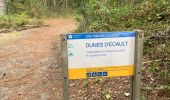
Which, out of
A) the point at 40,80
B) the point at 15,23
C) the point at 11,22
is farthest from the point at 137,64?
the point at 11,22

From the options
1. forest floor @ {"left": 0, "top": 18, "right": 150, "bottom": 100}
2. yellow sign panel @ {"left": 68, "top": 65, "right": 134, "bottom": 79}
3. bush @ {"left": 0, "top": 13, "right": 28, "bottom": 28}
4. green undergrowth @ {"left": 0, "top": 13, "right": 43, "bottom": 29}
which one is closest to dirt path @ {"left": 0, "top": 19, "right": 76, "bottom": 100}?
forest floor @ {"left": 0, "top": 18, "right": 150, "bottom": 100}

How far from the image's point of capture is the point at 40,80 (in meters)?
6.49

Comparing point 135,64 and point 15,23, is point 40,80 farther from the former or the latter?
point 15,23

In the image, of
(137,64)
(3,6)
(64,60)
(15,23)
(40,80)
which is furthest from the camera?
(3,6)

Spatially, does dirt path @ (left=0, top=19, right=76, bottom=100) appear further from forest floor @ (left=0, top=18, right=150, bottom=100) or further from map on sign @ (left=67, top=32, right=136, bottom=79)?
map on sign @ (left=67, top=32, right=136, bottom=79)

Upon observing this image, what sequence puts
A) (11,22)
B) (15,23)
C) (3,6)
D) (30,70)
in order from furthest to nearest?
(3,6)
(11,22)
(15,23)
(30,70)

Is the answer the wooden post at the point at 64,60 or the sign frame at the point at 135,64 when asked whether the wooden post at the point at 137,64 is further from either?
the wooden post at the point at 64,60

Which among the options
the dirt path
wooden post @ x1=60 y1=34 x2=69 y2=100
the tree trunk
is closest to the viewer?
wooden post @ x1=60 y1=34 x2=69 y2=100

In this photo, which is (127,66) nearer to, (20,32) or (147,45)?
(147,45)

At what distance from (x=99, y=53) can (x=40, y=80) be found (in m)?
3.01

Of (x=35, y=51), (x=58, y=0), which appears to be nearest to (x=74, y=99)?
(x=35, y=51)

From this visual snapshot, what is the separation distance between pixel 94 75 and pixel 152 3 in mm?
4038

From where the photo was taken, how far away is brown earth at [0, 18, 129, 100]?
531 centimetres

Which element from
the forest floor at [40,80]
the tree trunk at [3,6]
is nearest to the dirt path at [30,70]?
the forest floor at [40,80]
